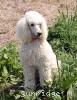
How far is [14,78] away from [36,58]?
0.88m

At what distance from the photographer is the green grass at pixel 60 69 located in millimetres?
4398

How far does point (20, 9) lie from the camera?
23.7ft

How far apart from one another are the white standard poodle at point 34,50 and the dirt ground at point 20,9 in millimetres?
1875

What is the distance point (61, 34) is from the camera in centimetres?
592

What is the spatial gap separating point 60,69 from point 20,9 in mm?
2978

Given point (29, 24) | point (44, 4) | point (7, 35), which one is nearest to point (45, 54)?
point (29, 24)

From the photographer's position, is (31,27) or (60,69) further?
(60,69)

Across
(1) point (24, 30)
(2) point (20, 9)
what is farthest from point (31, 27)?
(2) point (20, 9)

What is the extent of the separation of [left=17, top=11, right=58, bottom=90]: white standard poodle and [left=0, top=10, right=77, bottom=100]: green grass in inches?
5.7

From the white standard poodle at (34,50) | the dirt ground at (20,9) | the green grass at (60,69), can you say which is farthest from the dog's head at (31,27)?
the dirt ground at (20,9)

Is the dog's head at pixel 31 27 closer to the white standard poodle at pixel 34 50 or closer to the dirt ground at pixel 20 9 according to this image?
the white standard poodle at pixel 34 50

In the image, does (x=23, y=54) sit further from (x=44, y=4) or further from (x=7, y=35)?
(x=44, y=4)

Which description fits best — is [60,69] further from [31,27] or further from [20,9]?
[20,9]

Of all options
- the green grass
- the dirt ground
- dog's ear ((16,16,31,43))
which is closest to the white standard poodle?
dog's ear ((16,16,31,43))
